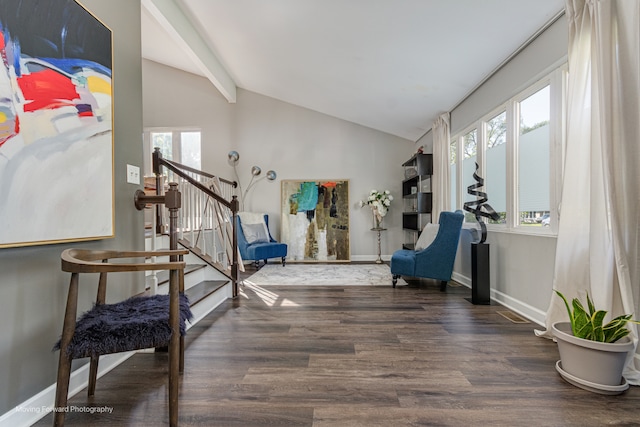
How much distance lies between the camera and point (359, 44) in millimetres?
3102

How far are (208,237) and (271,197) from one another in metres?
1.87

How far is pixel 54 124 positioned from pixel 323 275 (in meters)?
3.66

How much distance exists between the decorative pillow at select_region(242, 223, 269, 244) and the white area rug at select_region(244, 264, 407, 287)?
54cm

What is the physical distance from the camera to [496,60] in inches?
111

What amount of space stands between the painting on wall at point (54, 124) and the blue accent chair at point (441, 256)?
10.4ft

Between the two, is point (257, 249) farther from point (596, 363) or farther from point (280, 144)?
point (596, 363)

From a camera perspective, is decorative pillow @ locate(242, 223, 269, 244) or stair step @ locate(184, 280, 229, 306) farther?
decorative pillow @ locate(242, 223, 269, 244)

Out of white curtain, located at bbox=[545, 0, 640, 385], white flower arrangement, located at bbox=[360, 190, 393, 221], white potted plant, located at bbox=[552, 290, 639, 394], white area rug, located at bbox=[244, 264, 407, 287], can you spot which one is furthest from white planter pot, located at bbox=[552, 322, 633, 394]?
white flower arrangement, located at bbox=[360, 190, 393, 221]

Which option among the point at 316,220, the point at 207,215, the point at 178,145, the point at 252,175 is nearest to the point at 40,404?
the point at 207,215

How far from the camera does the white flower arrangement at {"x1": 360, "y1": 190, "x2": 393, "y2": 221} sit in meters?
5.40

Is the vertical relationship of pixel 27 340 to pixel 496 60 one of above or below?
below

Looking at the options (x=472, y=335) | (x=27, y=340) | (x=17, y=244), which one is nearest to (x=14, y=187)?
(x=17, y=244)

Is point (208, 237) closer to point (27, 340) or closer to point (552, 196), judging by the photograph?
point (27, 340)

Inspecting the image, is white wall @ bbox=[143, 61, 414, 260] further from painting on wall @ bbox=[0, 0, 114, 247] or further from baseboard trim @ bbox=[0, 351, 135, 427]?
baseboard trim @ bbox=[0, 351, 135, 427]
